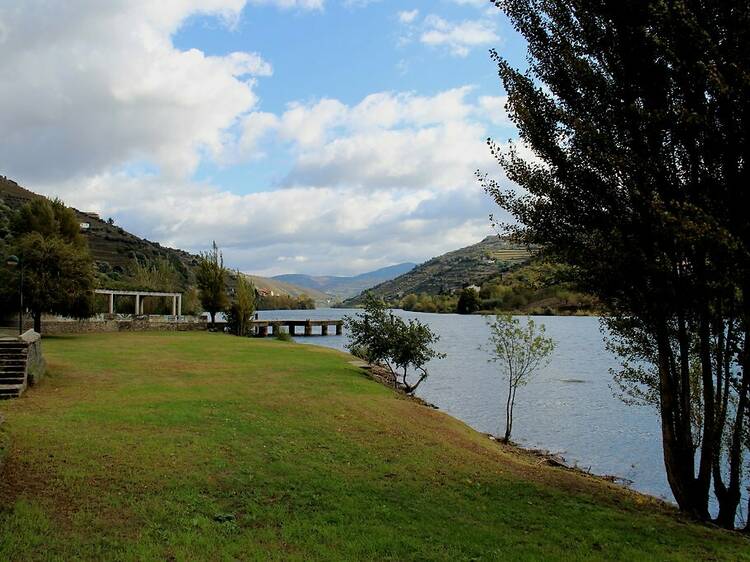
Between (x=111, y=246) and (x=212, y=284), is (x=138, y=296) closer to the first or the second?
(x=212, y=284)

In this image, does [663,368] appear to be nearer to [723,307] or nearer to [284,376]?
[723,307]

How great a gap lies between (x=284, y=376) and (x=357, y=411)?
25.9 feet

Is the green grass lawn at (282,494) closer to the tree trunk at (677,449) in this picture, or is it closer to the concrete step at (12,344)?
the tree trunk at (677,449)

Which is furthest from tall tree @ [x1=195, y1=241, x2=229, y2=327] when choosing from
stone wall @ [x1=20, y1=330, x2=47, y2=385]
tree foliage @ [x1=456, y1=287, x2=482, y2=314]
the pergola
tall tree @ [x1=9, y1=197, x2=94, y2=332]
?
tree foliage @ [x1=456, y1=287, x2=482, y2=314]

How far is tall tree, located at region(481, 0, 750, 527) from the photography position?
34.3 feet

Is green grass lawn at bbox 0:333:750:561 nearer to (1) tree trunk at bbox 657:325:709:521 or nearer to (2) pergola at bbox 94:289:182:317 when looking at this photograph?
(1) tree trunk at bbox 657:325:709:521

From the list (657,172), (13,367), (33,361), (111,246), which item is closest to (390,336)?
(33,361)

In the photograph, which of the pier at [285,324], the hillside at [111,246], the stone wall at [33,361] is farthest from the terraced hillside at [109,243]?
the stone wall at [33,361]

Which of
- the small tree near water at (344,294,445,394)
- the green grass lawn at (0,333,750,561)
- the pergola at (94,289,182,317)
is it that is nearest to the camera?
the green grass lawn at (0,333,750,561)

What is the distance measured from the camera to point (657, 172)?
440 inches

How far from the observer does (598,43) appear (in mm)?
11820

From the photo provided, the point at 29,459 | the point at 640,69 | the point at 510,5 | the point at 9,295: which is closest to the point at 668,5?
the point at 640,69

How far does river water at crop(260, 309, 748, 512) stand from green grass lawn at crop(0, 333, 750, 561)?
7518 millimetres

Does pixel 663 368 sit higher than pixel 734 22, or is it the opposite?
pixel 734 22
